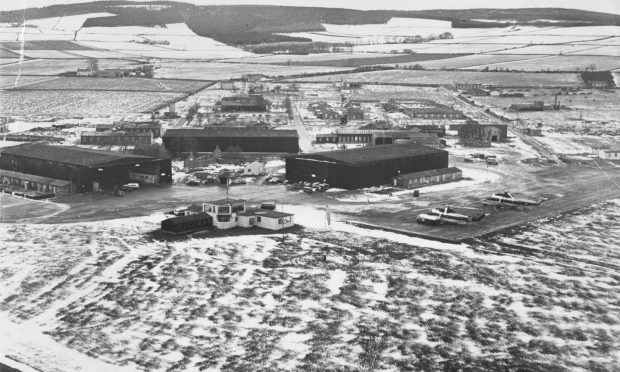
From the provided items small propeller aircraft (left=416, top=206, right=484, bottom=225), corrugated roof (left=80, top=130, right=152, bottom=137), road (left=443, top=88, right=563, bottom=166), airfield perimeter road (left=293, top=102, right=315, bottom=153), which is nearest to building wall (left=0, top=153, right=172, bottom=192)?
corrugated roof (left=80, top=130, right=152, bottom=137)

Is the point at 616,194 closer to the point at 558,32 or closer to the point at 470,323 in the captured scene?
the point at 470,323

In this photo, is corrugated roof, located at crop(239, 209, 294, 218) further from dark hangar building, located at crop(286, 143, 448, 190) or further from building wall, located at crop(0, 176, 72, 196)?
building wall, located at crop(0, 176, 72, 196)

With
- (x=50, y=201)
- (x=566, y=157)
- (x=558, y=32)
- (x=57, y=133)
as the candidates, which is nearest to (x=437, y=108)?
(x=566, y=157)

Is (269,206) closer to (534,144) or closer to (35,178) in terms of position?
(35,178)

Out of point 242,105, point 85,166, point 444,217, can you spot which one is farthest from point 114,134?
point 444,217

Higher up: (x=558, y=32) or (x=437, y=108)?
(x=558, y=32)
